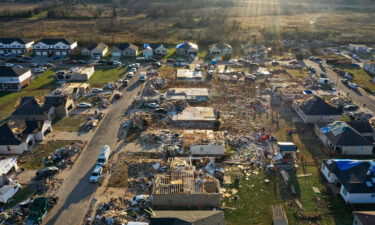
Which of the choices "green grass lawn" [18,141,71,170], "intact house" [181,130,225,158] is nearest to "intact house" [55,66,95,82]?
"green grass lawn" [18,141,71,170]

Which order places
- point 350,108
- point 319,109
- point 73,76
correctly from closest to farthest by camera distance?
point 319,109 < point 350,108 < point 73,76

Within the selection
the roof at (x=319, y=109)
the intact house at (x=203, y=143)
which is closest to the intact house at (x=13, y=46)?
the intact house at (x=203, y=143)

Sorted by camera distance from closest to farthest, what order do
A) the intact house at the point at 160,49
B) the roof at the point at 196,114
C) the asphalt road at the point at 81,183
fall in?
1. the asphalt road at the point at 81,183
2. the roof at the point at 196,114
3. the intact house at the point at 160,49

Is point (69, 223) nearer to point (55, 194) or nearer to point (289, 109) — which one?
point (55, 194)

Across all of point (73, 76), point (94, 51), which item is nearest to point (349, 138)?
point (73, 76)

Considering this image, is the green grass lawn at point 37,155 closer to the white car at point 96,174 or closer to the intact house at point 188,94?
the white car at point 96,174

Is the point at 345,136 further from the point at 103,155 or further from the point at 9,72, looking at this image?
the point at 9,72

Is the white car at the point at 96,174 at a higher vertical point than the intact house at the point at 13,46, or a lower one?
lower
